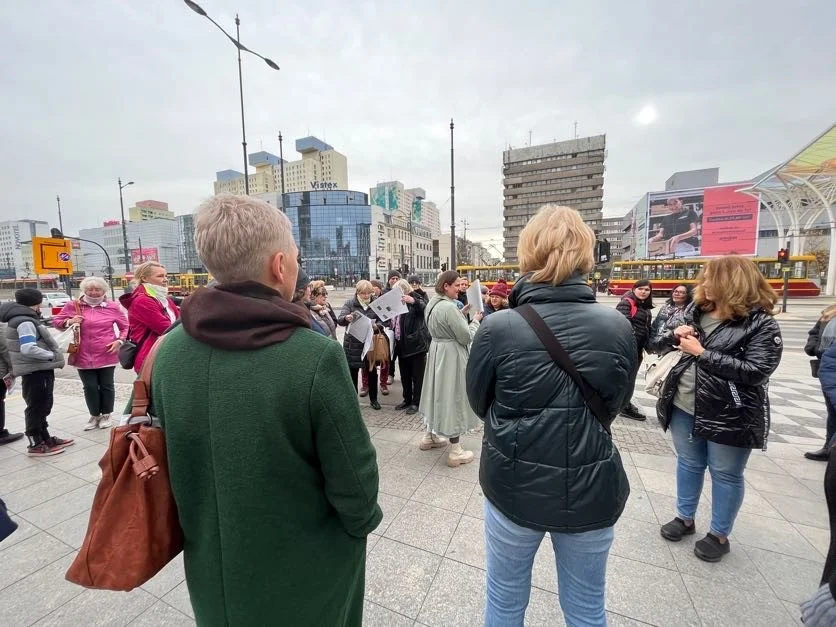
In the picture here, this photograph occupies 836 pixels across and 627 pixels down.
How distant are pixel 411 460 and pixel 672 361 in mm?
2641

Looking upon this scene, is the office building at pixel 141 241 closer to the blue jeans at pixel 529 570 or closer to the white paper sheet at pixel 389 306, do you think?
the white paper sheet at pixel 389 306

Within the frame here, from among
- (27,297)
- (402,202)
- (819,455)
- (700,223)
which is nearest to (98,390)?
(27,297)

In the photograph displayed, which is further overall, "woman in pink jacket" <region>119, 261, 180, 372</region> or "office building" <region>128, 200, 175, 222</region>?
"office building" <region>128, 200, 175, 222</region>

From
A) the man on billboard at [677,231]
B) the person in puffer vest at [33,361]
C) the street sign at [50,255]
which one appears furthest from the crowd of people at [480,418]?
the man on billboard at [677,231]

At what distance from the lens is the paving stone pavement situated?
85.7 inches

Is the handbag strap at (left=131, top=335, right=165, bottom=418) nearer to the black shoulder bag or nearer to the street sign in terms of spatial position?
the black shoulder bag

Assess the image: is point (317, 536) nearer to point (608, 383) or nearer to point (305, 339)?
point (305, 339)

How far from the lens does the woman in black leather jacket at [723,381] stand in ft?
7.49

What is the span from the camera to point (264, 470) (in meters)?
1.10

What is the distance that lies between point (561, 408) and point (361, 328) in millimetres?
4058

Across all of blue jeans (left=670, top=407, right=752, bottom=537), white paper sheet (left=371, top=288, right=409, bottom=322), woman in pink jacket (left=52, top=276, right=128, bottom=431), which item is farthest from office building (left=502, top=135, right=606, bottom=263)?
blue jeans (left=670, top=407, right=752, bottom=537)

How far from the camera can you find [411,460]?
4066 mm

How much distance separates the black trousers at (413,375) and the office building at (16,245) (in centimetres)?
9605

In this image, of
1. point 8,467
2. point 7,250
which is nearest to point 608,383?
point 8,467
